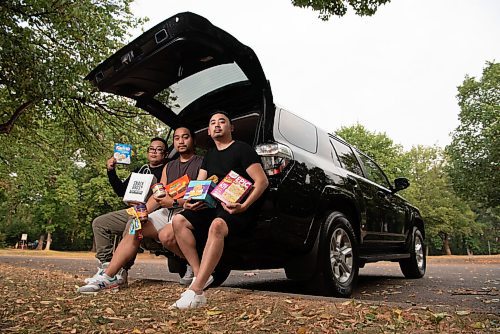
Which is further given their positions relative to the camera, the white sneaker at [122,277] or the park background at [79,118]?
the park background at [79,118]

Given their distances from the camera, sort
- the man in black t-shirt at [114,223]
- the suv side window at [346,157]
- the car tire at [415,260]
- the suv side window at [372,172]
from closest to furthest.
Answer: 1. the man in black t-shirt at [114,223]
2. the suv side window at [346,157]
3. the suv side window at [372,172]
4. the car tire at [415,260]

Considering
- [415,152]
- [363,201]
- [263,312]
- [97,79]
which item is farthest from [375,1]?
[415,152]

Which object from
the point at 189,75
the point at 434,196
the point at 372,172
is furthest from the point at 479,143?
the point at 189,75

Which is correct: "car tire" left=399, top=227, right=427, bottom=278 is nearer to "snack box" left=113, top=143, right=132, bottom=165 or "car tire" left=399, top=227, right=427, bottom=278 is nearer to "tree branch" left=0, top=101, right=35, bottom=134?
"snack box" left=113, top=143, right=132, bottom=165

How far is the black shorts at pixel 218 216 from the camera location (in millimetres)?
3418

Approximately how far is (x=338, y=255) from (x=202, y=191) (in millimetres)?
1729

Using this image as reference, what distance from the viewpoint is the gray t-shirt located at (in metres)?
4.19

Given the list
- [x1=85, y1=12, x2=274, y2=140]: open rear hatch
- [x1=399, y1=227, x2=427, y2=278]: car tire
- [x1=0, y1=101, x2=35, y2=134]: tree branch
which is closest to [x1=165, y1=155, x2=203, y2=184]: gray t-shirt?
[x1=85, y1=12, x2=274, y2=140]: open rear hatch

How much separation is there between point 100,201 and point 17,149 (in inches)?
696

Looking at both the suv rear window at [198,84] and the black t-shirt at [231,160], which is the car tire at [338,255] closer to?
the black t-shirt at [231,160]

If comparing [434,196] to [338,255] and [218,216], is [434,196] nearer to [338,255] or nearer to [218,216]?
[338,255]

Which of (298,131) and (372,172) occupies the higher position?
(298,131)


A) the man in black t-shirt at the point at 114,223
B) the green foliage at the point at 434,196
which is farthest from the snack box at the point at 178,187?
the green foliage at the point at 434,196

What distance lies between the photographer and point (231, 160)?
11.9 ft
